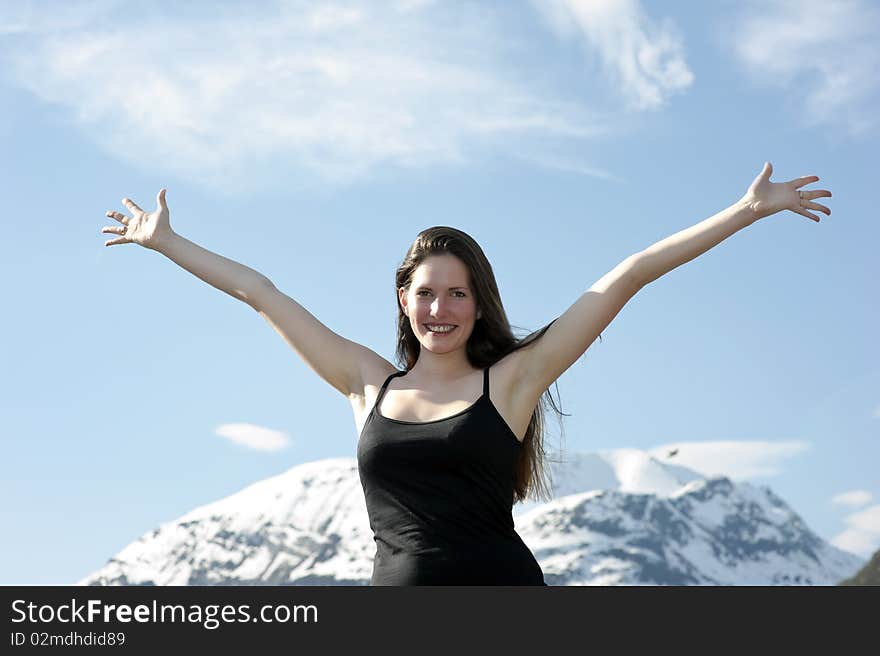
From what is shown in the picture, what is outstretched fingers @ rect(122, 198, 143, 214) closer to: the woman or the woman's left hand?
the woman

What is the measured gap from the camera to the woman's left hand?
750 cm

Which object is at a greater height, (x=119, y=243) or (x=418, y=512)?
(x=119, y=243)

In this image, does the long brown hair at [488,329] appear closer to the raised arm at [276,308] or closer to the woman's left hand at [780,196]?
the raised arm at [276,308]

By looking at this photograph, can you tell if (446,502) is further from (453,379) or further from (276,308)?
(276,308)

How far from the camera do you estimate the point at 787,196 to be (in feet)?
25.0

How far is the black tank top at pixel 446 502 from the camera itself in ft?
21.7

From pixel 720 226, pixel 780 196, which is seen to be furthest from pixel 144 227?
pixel 780 196

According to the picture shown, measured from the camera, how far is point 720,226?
24.2 ft

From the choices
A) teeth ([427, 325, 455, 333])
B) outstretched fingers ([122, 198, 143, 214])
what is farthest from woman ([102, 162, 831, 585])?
outstretched fingers ([122, 198, 143, 214])

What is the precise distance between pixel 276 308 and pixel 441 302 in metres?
1.25
